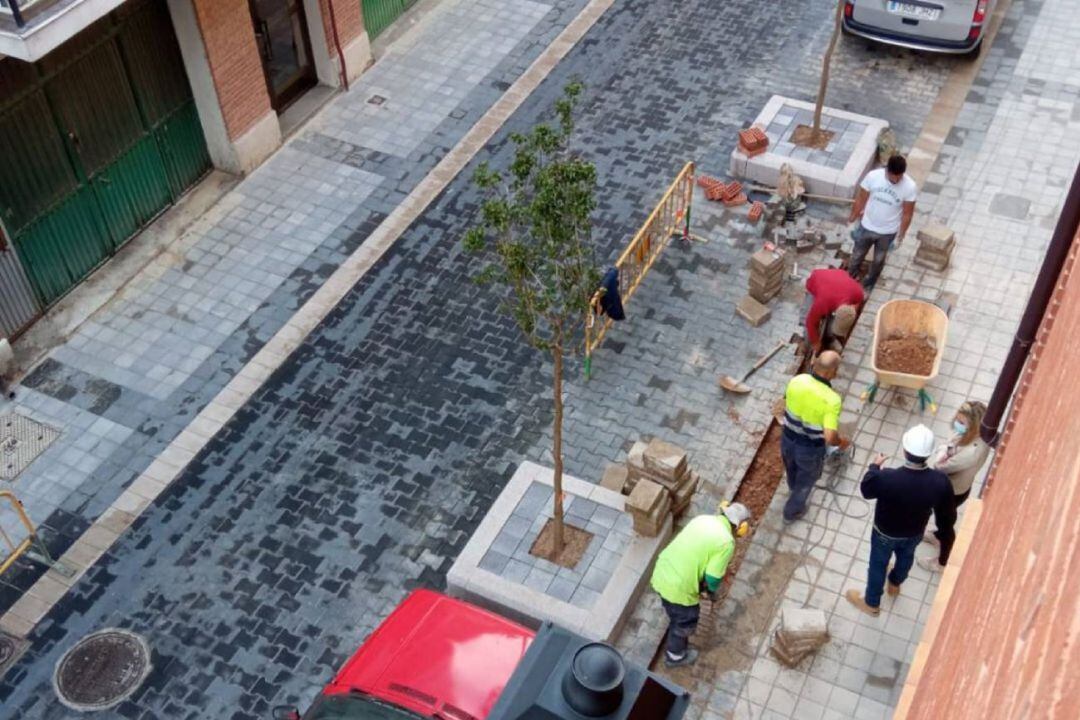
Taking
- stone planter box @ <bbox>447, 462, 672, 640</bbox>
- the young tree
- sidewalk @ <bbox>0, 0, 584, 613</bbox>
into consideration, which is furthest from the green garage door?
stone planter box @ <bbox>447, 462, 672, 640</bbox>

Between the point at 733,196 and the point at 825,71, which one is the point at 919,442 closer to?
the point at 733,196

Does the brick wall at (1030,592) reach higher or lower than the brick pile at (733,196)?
higher

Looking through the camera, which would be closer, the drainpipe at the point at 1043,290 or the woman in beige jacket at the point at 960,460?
the drainpipe at the point at 1043,290

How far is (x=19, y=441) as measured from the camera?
37.5ft

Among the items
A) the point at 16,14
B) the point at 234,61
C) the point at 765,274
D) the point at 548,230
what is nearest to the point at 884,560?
the point at 548,230

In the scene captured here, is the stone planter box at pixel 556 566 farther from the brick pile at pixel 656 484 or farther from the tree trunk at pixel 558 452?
the tree trunk at pixel 558 452

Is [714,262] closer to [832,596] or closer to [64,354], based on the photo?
[832,596]

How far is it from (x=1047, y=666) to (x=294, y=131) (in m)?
14.3

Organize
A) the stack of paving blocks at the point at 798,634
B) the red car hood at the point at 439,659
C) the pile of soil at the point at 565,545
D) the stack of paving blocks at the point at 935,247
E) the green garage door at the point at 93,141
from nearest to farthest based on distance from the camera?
1. the red car hood at the point at 439,659
2. the stack of paving blocks at the point at 798,634
3. the pile of soil at the point at 565,545
4. the green garage door at the point at 93,141
5. the stack of paving blocks at the point at 935,247

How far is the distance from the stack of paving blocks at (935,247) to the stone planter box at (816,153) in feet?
4.16

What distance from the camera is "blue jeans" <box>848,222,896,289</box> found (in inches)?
477

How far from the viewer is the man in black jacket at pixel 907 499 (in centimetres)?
862

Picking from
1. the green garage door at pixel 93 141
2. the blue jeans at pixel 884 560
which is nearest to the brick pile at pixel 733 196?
the blue jeans at pixel 884 560

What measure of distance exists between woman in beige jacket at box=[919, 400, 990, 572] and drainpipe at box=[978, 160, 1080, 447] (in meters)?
1.03
